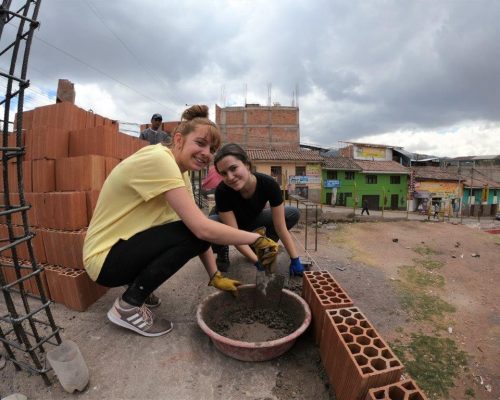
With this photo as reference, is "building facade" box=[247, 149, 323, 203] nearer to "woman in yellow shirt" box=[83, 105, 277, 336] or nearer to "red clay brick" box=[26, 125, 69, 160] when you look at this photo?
"red clay brick" box=[26, 125, 69, 160]

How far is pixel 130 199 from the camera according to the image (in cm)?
160

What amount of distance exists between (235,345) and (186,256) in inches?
21.5

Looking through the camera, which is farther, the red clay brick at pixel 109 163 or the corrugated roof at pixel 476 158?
the corrugated roof at pixel 476 158

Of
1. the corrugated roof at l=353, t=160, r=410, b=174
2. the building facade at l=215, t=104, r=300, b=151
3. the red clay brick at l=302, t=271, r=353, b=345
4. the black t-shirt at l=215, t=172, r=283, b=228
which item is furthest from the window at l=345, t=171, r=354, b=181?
the red clay brick at l=302, t=271, r=353, b=345

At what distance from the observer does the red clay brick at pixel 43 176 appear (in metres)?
2.26

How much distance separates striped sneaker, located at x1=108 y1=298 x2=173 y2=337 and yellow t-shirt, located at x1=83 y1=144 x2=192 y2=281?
234 mm

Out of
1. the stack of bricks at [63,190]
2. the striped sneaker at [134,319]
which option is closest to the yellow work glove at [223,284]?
the striped sneaker at [134,319]

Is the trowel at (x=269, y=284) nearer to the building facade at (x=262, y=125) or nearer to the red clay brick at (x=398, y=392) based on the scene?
the red clay brick at (x=398, y=392)

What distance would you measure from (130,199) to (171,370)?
2.97 ft

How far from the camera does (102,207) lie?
1.62 meters

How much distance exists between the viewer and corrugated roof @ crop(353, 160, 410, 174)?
2578 cm

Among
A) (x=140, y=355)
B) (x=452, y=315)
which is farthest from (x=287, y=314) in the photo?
(x=452, y=315)

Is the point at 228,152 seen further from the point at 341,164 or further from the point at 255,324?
the point at 341,164

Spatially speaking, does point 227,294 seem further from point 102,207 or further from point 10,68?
point 10,68
